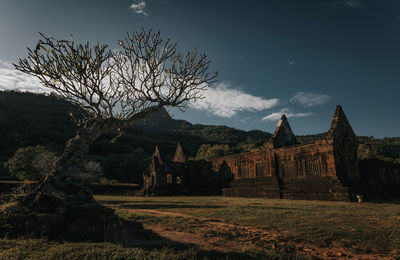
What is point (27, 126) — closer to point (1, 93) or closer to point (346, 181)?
point (1, 93)

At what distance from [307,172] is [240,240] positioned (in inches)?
705

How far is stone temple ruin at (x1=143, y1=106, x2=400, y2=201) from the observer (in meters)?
19.5

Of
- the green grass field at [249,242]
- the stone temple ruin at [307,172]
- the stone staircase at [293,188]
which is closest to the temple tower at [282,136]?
the stone temple ruin at [307,172]

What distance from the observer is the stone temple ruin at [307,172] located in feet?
63.8

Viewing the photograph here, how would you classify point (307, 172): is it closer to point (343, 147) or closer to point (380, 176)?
point (343, 147)

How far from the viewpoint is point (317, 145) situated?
2138 cm

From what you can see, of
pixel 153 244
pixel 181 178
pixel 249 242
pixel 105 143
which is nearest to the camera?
pixel 153 244

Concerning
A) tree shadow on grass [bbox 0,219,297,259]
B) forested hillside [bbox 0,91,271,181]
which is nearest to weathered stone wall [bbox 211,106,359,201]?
tree shadow on grass [bbox 0,219,297,259]

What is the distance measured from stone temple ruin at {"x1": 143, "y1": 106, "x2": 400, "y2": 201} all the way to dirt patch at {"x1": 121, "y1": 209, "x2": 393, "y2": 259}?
14.3 meters

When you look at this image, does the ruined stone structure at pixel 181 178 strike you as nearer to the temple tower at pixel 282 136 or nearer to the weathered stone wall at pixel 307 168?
the weathered stone wall at pixel 307 168

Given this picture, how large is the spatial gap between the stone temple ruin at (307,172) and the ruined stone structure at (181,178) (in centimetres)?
19

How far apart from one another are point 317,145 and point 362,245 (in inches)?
676

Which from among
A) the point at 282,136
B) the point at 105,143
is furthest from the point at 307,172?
the point at 105,143

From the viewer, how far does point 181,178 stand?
3559cm
